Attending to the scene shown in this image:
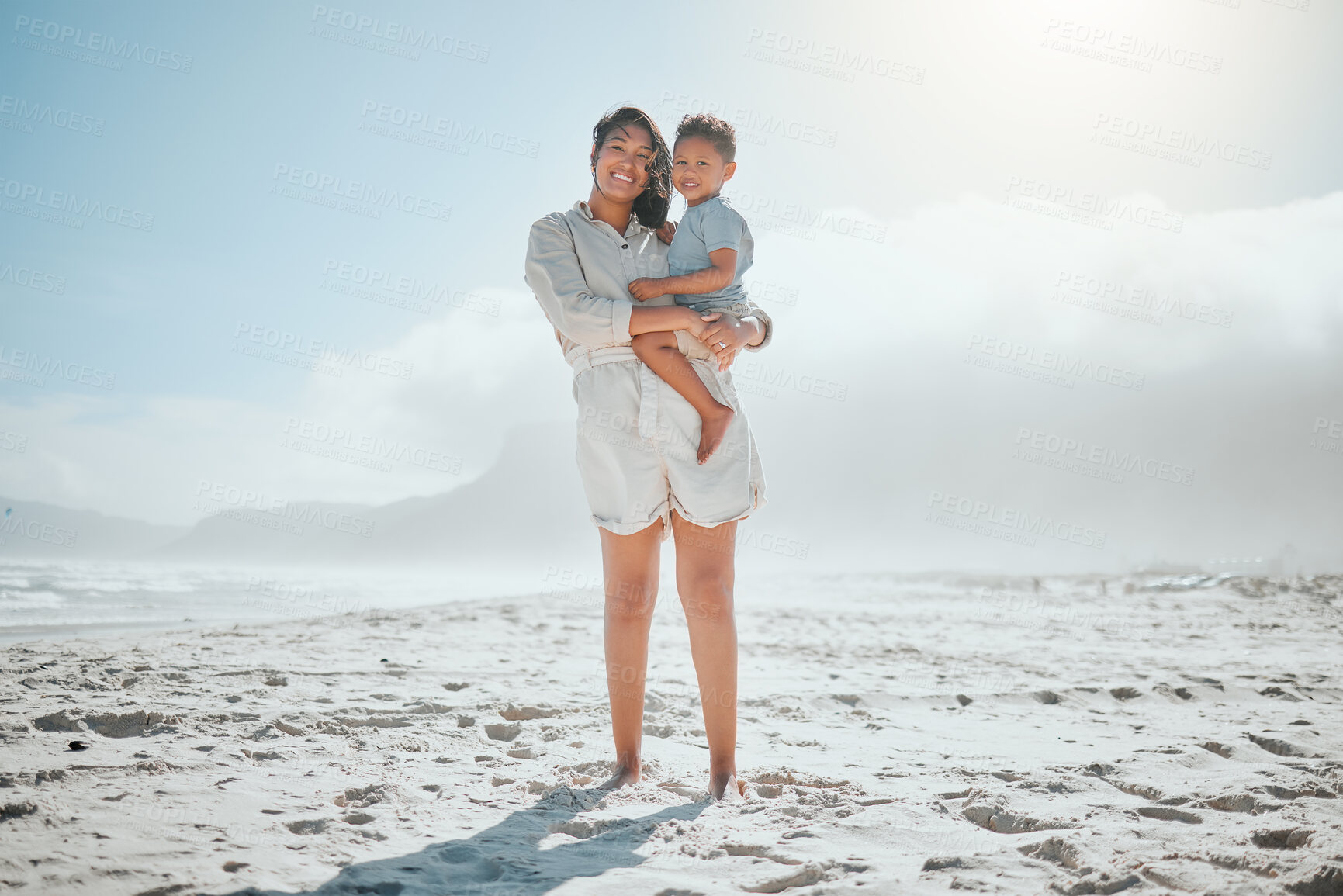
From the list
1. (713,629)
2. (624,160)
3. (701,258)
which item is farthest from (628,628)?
(624,160)

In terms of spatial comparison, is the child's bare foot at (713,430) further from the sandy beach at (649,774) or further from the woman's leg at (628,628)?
the sandy beach at (649,774)

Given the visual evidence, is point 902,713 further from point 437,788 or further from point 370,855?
point 370,855

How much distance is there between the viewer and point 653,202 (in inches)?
91.7

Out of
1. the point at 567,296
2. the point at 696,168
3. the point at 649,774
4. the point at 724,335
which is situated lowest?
the point at 649,774

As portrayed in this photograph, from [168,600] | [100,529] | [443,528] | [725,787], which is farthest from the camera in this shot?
[443,528]

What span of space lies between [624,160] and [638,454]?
92cm

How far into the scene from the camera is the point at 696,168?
7.37 feet

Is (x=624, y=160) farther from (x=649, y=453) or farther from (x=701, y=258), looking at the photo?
(x=649, y=453)

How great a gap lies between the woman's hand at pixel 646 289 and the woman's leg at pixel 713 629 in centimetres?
65

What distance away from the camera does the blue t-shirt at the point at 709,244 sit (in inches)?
83.6

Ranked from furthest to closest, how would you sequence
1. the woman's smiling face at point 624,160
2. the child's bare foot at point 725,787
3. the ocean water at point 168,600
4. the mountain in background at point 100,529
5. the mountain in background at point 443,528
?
the mountain in background at point 443,528 → the mountain in background at point 100,529 → the ocean water at point 168,600 → the woman's smiling face at point 624,160 → the child's bare foot at point 725,787

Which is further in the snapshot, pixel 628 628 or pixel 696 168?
pixel 696 168

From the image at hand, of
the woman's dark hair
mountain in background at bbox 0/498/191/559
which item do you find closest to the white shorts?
the woman's dark hair

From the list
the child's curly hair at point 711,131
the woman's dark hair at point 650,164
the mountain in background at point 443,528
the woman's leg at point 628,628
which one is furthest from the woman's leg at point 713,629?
the mountain in background at point 443,528
